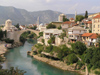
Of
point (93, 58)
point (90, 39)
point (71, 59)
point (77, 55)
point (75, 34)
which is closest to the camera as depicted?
point (93, 58)

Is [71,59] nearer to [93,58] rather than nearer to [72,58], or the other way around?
[72,58]

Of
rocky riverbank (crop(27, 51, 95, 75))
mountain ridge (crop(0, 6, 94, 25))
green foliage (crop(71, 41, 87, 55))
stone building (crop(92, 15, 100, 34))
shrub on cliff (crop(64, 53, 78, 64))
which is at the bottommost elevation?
rocky riverbank (crop(27, 51, 95, 75))

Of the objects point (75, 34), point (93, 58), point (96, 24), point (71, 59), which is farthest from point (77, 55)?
point (96, 24)

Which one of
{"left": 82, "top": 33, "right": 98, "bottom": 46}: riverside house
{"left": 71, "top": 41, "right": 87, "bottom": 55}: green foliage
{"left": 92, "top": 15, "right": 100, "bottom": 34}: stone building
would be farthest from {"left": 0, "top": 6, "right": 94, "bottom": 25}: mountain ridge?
{"left": 71, "top": 41, "right": 87, "bottom": 55}: green foliage

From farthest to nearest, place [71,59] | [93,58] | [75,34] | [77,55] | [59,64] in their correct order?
1. [75,34]
2. [59,64]
3. [77,55]
4. [71,59]
5. [93,58]

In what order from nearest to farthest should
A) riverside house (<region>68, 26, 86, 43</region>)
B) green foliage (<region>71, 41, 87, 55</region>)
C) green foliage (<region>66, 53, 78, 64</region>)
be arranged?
green foliage (<region>66, 53, 78, 64</region>)
green foliage (<region>71, 41, 87, 55</region>)
riverside house (<region>68, 26, 86, 43</region>)

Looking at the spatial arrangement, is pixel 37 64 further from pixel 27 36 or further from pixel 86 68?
pixel 27 36

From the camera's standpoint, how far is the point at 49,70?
519 inches

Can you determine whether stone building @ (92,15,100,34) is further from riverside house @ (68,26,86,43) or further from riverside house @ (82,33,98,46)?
riverside house @ (82,33,98,46)

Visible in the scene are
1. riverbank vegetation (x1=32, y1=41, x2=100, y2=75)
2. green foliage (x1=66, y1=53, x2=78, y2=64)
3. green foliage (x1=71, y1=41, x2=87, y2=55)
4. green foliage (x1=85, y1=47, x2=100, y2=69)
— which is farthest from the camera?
green foliage (x1=71, y1=41, x2=87, y2=55)

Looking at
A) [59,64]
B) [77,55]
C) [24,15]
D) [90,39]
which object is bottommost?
[59,64]

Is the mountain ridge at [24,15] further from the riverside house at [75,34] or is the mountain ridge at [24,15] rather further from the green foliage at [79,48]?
the green foliage at [79,48]

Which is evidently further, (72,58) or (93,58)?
(72,58)

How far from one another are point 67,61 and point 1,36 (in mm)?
16762
